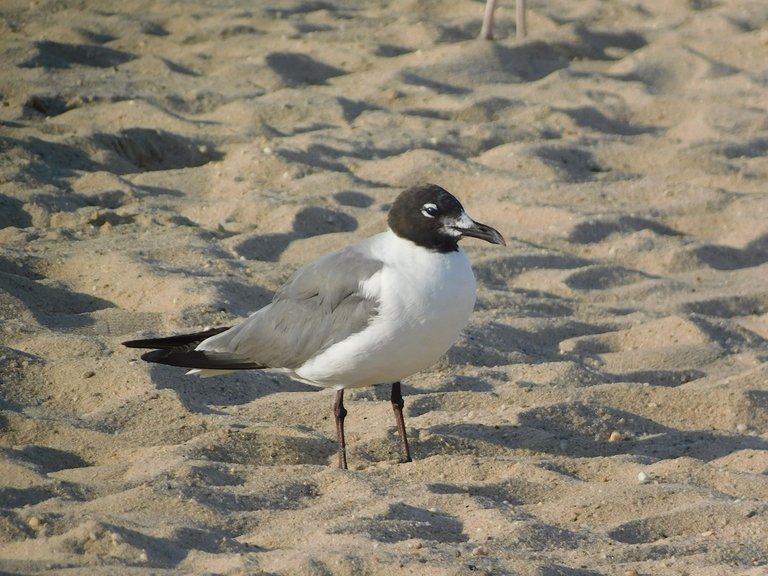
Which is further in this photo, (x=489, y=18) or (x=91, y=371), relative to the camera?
(x=489, y=18)

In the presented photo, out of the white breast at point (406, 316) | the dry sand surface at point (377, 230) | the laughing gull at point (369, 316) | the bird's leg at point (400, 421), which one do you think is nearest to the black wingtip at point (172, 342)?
the laughing gull at point (369, 316)

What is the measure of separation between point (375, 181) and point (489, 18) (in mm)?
2898

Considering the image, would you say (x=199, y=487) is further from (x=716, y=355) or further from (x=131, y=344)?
(x=716, y=355)

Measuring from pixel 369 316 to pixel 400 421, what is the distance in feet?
1.44

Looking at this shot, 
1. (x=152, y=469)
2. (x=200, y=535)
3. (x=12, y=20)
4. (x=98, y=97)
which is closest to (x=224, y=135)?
(x=98, y=97)

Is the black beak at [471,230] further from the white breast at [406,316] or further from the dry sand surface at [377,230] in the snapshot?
the dry sand surface at [377,230]

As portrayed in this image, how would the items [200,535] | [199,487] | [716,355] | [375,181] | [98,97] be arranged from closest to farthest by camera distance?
[200,535] < [199,487] < [716,355] < [375,181] < [98,97]

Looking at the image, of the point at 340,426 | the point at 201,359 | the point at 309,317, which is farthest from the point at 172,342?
the point at 340,426

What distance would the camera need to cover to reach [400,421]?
4668mm

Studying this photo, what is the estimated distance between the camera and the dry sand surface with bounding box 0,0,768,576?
12.7ft

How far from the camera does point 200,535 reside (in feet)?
12.0

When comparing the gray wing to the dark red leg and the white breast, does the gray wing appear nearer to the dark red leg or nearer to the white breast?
the white breast

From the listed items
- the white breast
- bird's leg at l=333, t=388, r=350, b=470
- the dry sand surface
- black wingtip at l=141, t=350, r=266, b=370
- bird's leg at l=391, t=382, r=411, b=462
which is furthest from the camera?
black wingtip at l=141, t=350, r=266, b=370

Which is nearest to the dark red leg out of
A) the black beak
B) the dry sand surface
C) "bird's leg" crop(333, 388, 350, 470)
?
"bird's leg" crop(333, 388, 350, 470)
